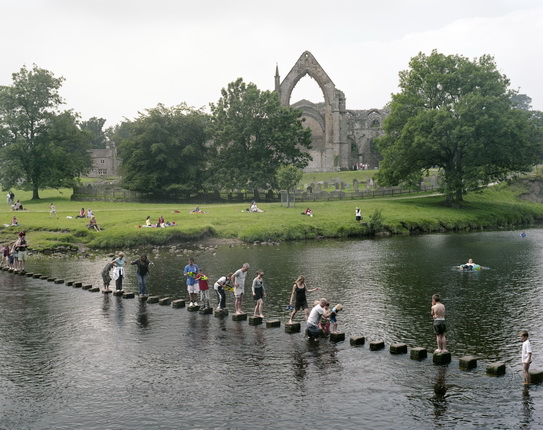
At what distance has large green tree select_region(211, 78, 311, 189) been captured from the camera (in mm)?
87438

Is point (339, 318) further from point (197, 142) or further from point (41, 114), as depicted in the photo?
point (41, 114)

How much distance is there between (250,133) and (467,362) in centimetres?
→ 7107

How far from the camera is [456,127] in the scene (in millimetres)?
71500

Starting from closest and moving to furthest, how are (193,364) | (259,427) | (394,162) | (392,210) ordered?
(259,427) < (193,364) < (392,210) < (394,162)

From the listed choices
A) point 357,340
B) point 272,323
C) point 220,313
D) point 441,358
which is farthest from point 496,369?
point 220,313

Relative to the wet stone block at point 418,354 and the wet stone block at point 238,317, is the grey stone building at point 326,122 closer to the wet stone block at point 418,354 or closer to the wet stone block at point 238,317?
the wet stone block at point 238,317

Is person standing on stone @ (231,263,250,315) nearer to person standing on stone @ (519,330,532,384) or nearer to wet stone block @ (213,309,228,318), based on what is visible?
wet stone block @ (213,309,228,318)

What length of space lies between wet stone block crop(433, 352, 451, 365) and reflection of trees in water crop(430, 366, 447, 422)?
30cm

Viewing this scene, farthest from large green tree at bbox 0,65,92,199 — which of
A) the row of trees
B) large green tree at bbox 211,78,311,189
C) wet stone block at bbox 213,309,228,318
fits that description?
wet stone block at bbox 213,309,228,318

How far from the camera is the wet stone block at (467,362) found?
66.0 feet

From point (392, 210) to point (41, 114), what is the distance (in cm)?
5515

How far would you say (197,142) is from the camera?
9375cm

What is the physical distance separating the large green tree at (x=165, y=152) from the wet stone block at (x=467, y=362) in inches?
2803

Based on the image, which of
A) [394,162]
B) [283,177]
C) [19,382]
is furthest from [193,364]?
[394,162]
